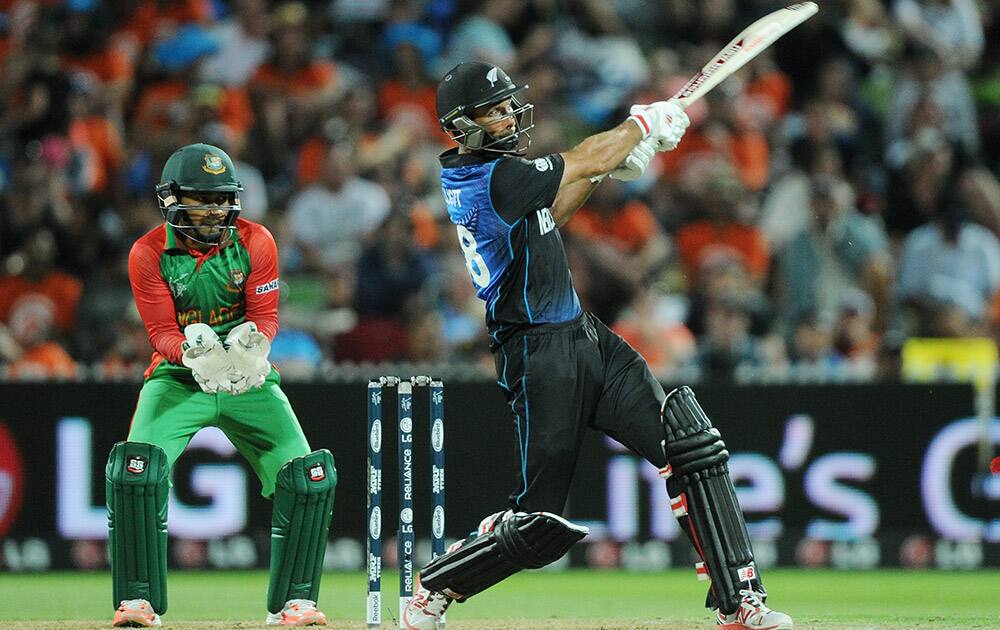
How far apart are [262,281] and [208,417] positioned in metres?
0.67

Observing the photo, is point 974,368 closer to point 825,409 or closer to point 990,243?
point 825,409

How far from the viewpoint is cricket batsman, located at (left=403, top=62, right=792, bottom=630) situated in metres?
6.56

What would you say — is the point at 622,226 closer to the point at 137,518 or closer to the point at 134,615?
the point at 137,518

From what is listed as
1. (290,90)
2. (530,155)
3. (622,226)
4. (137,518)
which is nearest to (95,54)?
(290,90)

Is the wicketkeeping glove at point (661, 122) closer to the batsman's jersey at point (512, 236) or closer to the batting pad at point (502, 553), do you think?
the batsman's jersey at point (512, 236)

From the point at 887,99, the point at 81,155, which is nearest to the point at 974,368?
the point at 887,99

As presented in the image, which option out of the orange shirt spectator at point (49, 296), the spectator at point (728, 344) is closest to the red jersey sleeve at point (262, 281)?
the spectator at point (728, 344)

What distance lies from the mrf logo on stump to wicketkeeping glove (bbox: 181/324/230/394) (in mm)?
416

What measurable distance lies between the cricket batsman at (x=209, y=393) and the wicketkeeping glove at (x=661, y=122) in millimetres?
1850

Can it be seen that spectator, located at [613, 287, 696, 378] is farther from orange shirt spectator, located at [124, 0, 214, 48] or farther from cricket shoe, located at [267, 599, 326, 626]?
orange shirt spectator, located at [124, 0, 214, 48]

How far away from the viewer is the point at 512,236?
6.72 meters

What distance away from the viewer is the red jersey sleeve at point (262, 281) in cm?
750

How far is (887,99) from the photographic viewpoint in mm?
15008

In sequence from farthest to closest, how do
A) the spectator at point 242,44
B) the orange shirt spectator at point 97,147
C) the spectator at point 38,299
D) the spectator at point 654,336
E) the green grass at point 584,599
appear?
the spectator at point 242,44
the orange shirt spectator at point 97,147
the spectator at point 654,336
the spectator at point 38,299
the green grass at point 584,599
